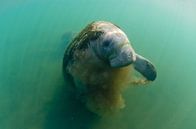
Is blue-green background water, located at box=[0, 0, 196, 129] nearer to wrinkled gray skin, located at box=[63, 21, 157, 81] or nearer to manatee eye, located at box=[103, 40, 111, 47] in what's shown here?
wrinkled gray skin, located at box=[63, 21, 157, 81]

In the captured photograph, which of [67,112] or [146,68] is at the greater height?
[146,68]

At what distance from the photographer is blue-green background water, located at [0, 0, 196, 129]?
4.89 metres

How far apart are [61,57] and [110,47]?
5.71 ft

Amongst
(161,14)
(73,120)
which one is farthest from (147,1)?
(73,120)

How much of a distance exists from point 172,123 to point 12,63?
106 inches

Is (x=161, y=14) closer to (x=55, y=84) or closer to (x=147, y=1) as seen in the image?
(x=147, y=1)

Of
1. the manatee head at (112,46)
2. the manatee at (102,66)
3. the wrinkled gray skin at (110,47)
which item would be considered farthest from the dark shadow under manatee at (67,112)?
the manatee head at (112,46)

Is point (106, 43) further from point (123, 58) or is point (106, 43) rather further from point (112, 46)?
point (123, 58)

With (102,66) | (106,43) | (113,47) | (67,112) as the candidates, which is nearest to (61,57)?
(67,112)

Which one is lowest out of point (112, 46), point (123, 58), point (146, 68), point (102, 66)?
point (146, 68)

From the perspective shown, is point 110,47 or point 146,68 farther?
point 146,68

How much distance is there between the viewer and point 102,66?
431cm

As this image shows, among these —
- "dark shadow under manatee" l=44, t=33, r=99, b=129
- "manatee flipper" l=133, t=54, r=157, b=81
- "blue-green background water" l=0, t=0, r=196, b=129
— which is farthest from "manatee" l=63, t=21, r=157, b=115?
"blue-green background water" l=0, t=0, r=196, b=129

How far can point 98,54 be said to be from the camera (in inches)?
168
